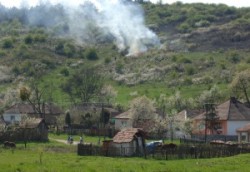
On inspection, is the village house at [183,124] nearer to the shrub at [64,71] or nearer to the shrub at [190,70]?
the shrub at [190,70]

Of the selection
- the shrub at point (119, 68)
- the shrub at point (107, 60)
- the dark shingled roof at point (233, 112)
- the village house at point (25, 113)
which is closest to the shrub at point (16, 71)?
the shrub at point (119, 68)

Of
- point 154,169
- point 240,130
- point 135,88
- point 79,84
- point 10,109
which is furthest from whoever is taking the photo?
point 135,88

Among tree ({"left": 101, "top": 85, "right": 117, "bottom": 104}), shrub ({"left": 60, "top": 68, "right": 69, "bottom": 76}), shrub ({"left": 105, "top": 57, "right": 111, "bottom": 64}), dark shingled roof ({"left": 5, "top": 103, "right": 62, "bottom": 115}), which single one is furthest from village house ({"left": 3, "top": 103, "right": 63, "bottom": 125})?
shrub ({"left": 105, "top": 57, "right": 111, "bottom": 64})

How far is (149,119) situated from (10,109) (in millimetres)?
29492

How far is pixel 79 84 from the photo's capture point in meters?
135

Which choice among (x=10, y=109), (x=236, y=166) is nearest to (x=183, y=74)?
(x=10, y=109)

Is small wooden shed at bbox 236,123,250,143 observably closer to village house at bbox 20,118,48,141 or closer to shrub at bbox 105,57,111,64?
village house at bbox 20,118,48,141

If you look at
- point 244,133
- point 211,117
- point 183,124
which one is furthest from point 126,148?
point 183,124

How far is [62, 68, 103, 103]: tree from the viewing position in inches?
5281

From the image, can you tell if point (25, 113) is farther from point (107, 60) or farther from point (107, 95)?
point (107, 60)

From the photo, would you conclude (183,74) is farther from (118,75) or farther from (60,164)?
(60,164)

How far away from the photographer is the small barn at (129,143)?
55.1m

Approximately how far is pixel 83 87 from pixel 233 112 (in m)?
53.6

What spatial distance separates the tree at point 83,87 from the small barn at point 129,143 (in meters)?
73.5
